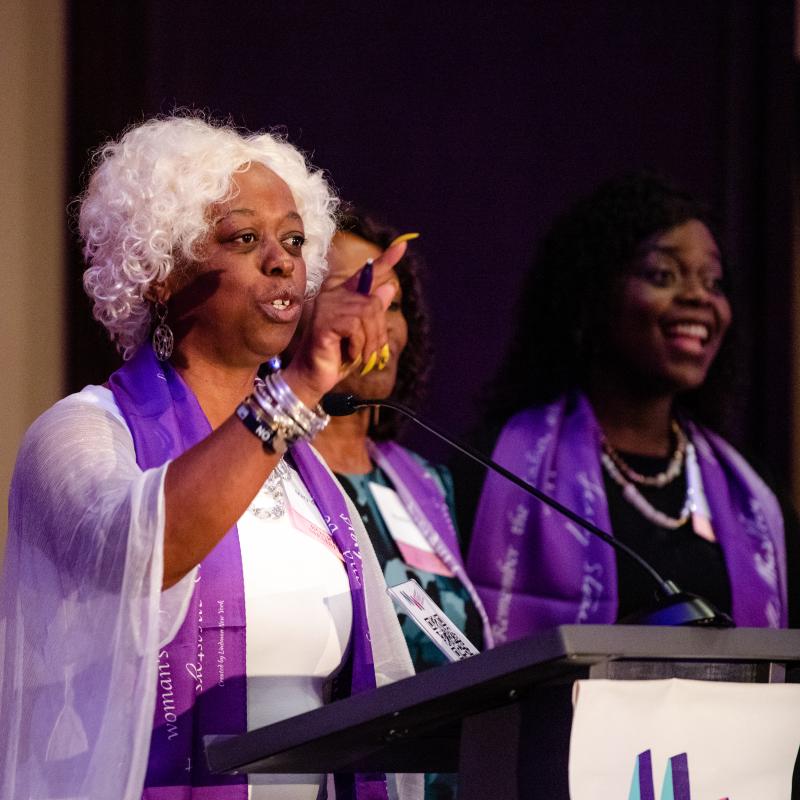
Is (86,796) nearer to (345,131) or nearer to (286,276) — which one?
(286,276)

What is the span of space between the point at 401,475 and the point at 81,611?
4.66 ft

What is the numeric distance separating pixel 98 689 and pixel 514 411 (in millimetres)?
2003

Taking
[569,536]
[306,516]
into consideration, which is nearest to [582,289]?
[569,536]

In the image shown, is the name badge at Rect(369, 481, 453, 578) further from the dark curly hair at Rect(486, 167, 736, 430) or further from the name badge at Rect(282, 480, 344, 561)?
the name badge at Rect(282, 480, 344, 561)

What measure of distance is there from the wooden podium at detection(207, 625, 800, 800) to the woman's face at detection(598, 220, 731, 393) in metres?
1.87

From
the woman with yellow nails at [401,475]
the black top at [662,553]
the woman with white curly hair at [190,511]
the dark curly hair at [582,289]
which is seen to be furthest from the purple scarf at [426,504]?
the woman with white curly hair at [190,511]

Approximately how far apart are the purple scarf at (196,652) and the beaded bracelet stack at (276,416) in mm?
372

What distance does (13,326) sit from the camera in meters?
2.89

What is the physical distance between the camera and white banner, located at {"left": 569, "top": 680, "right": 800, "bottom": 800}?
1267 millimetres

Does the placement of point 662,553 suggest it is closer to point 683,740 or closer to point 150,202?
point 150,202

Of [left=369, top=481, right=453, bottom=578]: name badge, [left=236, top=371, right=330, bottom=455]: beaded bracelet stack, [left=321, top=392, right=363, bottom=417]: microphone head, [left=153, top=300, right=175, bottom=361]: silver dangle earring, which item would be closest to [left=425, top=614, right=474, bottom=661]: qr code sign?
[left=321, top=392, right=363, bottom=417]: microphone head

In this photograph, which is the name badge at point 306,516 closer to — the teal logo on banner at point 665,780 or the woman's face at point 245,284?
the woman's face at point 245,284

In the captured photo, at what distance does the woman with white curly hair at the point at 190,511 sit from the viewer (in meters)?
1.47

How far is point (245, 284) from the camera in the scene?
189cm
